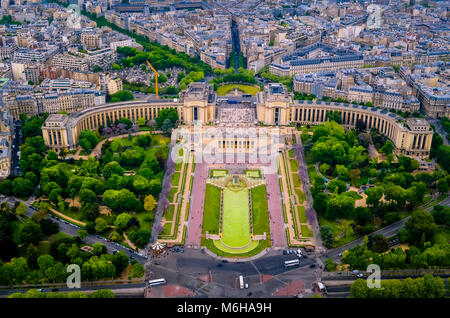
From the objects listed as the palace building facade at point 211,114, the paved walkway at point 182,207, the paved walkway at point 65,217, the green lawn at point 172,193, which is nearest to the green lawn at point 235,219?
the paved walkway at point 182,207

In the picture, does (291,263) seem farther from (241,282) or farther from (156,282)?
(156,282)

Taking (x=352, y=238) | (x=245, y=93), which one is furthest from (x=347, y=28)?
(x=352, y=238)

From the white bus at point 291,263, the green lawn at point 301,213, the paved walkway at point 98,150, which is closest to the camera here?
the white bus at point 291,263

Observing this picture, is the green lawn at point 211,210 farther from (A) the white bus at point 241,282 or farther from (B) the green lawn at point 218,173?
(A) the white bus at point 241,282

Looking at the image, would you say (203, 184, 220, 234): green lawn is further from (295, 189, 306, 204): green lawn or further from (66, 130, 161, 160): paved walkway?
(66, 130, 161, 160): paved walkway

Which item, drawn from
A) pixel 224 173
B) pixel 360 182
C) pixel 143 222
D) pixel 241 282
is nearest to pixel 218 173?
pixel 224 173
